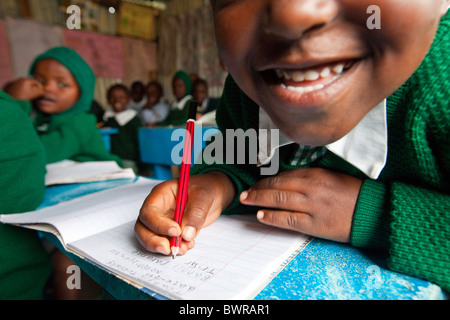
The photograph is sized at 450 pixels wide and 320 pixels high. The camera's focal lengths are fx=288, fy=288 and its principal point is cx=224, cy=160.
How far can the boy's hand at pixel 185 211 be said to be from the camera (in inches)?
13.3

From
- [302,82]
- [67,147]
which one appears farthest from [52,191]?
[302,82]

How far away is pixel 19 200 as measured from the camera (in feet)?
1.94

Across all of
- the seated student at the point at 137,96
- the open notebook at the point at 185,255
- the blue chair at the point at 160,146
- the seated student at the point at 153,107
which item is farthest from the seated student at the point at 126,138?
the open notebook at the point at 185,255

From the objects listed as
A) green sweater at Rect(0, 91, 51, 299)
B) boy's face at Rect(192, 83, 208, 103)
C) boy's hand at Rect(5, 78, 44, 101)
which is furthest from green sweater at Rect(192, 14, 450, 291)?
boy's face at Rect(192, 83, 208, 103)

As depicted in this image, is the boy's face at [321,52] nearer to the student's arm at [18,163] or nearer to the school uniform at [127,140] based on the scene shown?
the student's arm at [18,163]

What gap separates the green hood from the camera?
3.98 feet

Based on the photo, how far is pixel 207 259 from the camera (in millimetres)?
335

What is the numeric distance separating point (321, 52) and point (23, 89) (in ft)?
3.82

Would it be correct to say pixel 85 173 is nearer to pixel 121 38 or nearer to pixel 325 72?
pixel 325 72

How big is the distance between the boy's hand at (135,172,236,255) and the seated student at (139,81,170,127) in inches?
153

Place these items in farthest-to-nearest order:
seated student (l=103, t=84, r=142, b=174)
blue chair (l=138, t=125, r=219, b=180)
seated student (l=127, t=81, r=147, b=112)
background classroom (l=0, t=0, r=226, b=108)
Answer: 1. seated student (l=127, t=81, r=147, b=112)
2. background classroom (l=0, t=0, r=226, b=108)
3. seated student (l=103, t=84, r=142, b=174)
4. blue chair (l=138, t=125, r=219, b=180)

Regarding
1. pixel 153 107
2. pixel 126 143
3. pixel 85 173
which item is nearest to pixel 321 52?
pixel 85 173

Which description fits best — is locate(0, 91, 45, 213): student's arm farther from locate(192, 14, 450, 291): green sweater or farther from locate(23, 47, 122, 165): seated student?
locate(192, 14, 450, 291): green sweater
